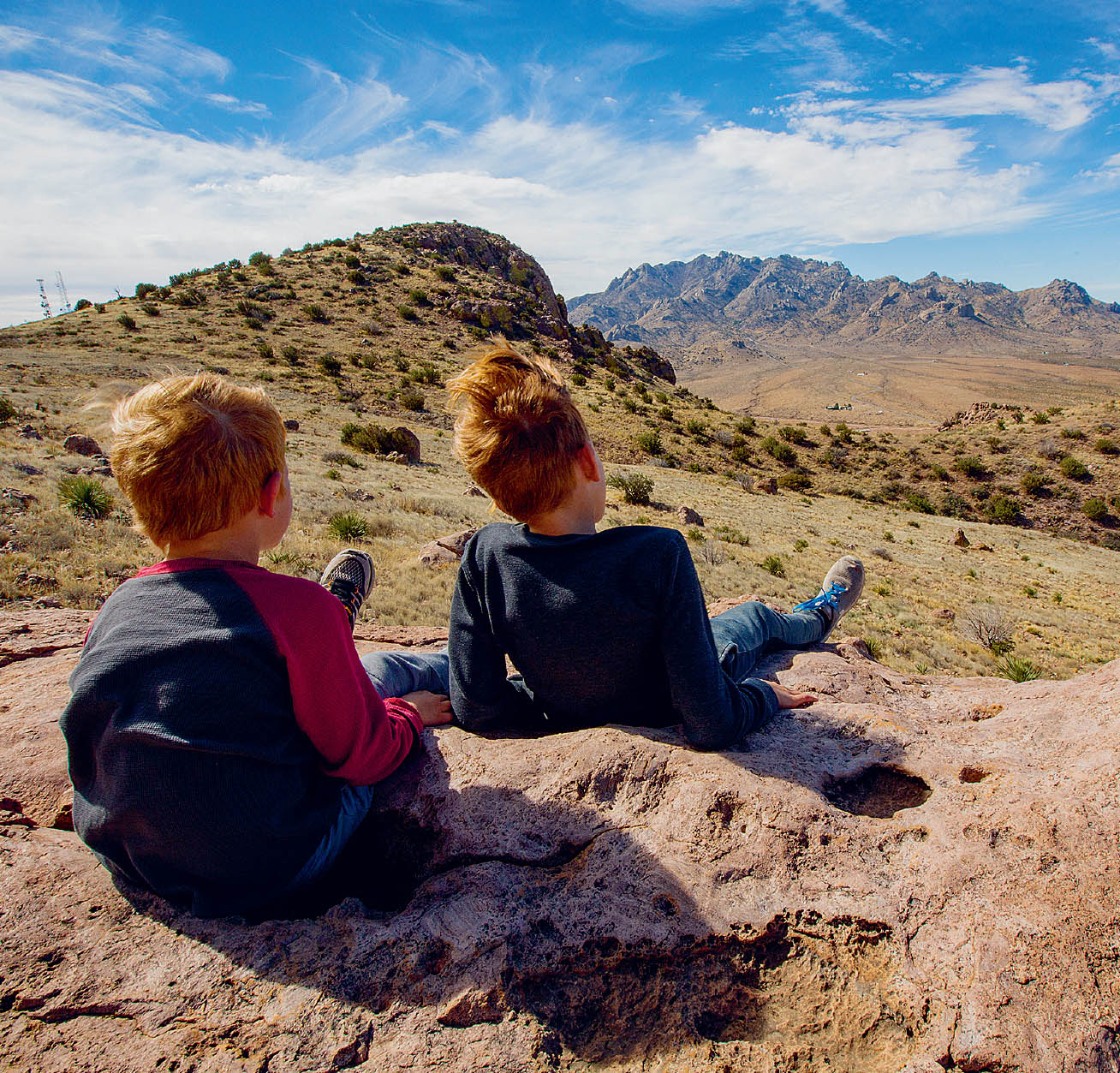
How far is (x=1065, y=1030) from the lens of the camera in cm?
139

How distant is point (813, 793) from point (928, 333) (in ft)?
748

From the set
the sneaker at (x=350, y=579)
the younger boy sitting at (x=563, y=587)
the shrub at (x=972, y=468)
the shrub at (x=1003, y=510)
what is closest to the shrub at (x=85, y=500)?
the sneaker at (x=350, y=579)

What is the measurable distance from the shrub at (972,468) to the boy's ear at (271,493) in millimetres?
37894

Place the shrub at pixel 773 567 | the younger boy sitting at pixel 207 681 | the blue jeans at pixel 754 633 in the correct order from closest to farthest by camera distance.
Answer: the younger boy sitting at pixel 207 681, the blue jeans at pixel 754 633, the shrub at pixel 773 567

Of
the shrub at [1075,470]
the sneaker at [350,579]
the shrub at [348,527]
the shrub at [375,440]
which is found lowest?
the shrub at [1075,470]

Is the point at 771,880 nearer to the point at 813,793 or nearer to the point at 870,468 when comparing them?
the point at 813,793

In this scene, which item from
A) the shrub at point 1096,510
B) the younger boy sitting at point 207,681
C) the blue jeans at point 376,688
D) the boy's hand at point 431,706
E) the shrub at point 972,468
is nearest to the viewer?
the younger boy sitting at point 207,681

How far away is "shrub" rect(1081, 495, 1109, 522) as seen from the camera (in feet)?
91.0

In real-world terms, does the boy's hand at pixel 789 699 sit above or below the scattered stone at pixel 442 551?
above

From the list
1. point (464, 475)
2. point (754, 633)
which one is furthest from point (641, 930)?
point (464, 475)

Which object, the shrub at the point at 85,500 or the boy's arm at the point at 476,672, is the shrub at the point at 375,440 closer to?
the shrub at the point at 85,500

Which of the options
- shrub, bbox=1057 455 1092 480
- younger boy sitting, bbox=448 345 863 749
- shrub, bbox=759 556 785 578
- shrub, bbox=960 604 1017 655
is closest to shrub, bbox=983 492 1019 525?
shrub, bbox=1057 455 1092 480

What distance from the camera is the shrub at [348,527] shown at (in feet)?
29.7

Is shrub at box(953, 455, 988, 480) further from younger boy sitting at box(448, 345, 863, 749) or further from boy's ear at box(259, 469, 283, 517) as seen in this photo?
boy's ear at box(259, 469, 283, 517)
